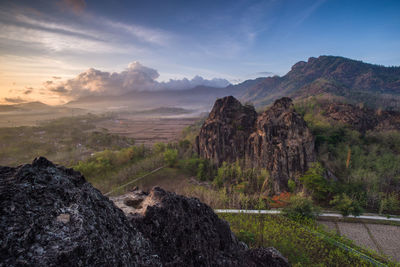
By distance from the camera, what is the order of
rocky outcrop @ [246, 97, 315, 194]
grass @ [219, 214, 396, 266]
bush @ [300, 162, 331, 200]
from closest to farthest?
grass @ [219, 214, 396, 266] → bush @ [300, 162, 331, 200] → rocky outcrop @ [246, 97, 315, 194]

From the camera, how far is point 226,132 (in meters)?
45.4

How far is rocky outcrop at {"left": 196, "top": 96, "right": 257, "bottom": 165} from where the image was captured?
44.0m

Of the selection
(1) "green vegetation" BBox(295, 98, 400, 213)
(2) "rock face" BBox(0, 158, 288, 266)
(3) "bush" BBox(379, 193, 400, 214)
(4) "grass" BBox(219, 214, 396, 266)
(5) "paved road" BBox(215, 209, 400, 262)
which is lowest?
(5) "paved road" BBox(215, 209, 400, 262)

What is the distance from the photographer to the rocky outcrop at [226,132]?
44.0 m

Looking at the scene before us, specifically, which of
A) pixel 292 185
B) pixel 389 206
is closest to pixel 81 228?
pixel 292 185

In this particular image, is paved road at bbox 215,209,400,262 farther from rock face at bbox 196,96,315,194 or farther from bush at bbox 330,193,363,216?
rock face at bbox 196,96,315,194

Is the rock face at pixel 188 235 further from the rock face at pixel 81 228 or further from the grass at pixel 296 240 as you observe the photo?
the grass at pixel 296 240

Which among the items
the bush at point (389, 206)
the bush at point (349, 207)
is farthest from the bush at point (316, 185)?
the bush at point (389, 206)

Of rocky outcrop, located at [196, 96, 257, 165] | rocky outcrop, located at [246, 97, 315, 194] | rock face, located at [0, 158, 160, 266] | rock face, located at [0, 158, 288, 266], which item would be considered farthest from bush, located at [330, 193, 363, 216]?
rock face, located at [0, 158, 160, 266]

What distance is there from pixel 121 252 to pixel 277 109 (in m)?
40.9

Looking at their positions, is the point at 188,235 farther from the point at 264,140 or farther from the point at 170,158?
the point at 170,158

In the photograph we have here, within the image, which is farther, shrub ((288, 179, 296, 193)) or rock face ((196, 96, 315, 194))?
rock face ((196, 96, 315, 194))

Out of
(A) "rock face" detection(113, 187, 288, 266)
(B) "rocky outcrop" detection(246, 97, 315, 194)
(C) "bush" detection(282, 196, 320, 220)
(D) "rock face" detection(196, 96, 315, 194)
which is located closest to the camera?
(A) "rock face" detection(113, 187, 288, 266)

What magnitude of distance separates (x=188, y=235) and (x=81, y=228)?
4503 mm
